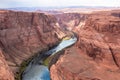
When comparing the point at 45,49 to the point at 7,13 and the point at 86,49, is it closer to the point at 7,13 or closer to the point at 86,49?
the point at 7,13

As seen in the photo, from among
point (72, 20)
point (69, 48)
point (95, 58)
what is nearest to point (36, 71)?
point (69, 48)

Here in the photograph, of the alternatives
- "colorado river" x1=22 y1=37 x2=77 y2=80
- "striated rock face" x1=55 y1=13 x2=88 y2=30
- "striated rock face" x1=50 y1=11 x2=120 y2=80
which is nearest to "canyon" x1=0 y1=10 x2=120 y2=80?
"striated rock face" x1=50 y1=11 x2=120 y2=80

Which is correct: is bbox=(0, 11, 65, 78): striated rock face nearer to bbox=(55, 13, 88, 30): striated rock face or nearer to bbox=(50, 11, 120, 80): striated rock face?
bbox=(50, 11, 120, 80): striated rock face

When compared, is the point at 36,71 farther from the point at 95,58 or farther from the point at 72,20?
the point at 72,20

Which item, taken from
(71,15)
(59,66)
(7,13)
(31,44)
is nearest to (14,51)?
(31,44)

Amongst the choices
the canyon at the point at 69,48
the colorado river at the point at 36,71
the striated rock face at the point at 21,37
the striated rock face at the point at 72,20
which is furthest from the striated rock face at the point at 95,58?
the striated rock face at the point at 72,20

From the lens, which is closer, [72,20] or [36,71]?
[36,71]

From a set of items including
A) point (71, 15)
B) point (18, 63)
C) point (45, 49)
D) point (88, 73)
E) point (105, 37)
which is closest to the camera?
point (88, 73)
